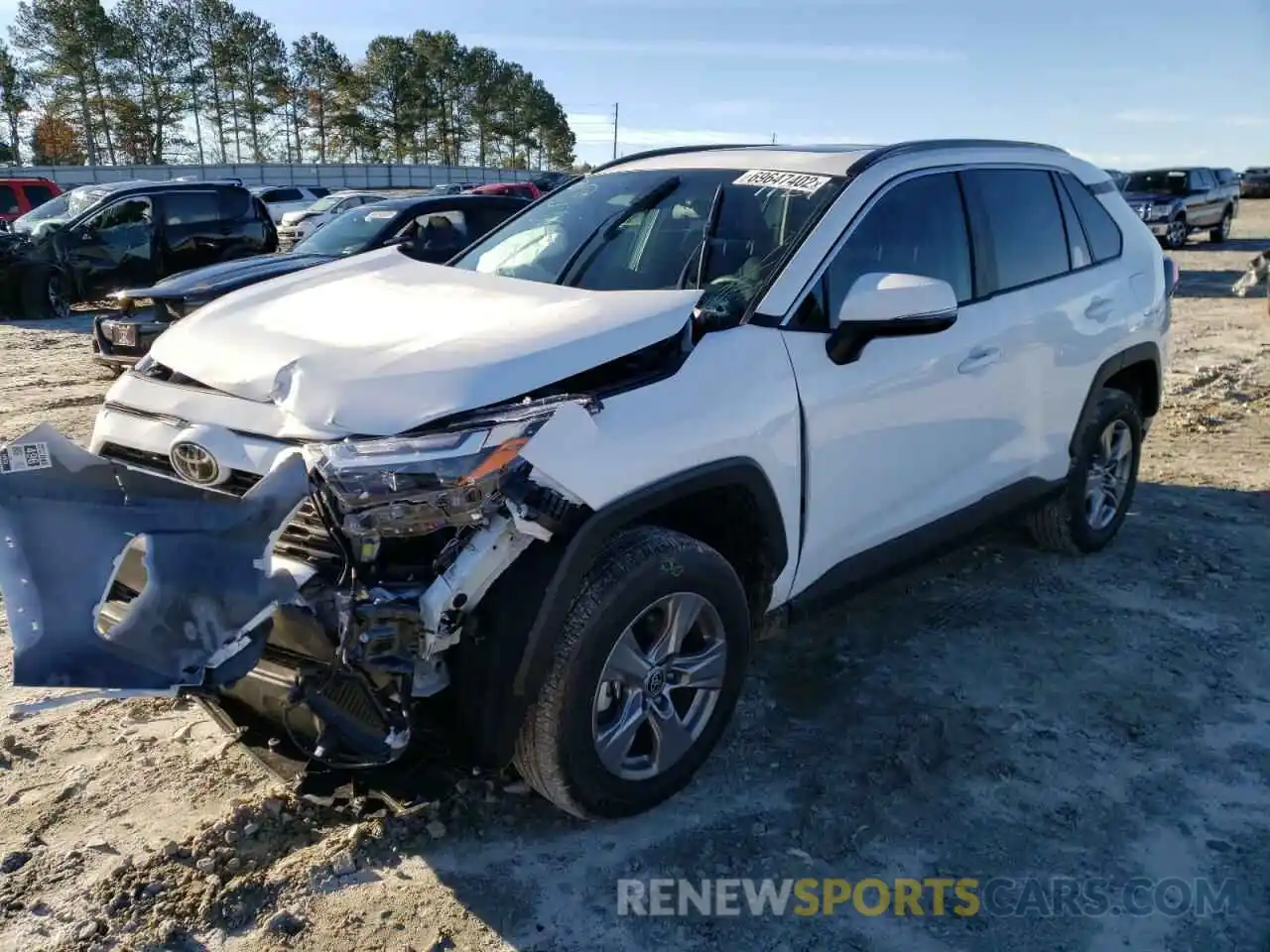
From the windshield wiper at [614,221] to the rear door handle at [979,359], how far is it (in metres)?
1.27

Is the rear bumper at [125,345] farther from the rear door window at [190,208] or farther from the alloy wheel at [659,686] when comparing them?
the alloy wheel at [659,686]

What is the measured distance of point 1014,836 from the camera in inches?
119

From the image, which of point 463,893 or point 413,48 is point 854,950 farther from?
point 413,48

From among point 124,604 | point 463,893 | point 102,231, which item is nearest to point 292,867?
point 463,893

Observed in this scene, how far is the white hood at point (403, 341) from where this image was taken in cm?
260

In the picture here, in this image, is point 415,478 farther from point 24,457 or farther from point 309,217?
point 309,217

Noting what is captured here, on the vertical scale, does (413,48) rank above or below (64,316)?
above

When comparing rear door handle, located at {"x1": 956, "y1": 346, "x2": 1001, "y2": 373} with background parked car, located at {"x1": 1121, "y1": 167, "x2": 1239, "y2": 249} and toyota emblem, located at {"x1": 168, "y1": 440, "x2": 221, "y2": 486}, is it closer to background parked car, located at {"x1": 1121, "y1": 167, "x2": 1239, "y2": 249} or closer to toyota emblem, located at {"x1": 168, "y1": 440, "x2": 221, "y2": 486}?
toyota emblem, located at {"x1": 168, "y1": 440, "x2": 221, "y2": 486}

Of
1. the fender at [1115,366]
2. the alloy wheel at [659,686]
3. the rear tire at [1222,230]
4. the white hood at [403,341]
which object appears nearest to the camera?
the white hood at [403,341]

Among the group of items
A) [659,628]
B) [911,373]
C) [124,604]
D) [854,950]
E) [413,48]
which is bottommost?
[854,950]

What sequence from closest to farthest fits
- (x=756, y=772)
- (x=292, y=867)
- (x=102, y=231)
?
(x=292, y=867)
(x=756, y=772)
(x=102, y=231)

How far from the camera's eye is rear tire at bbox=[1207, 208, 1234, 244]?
83.2 feet

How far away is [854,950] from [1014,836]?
0.72m

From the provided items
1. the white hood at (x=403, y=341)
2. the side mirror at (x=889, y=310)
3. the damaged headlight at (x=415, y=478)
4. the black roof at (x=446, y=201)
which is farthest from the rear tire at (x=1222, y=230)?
the damaged headlight at (x=415, y=478)
